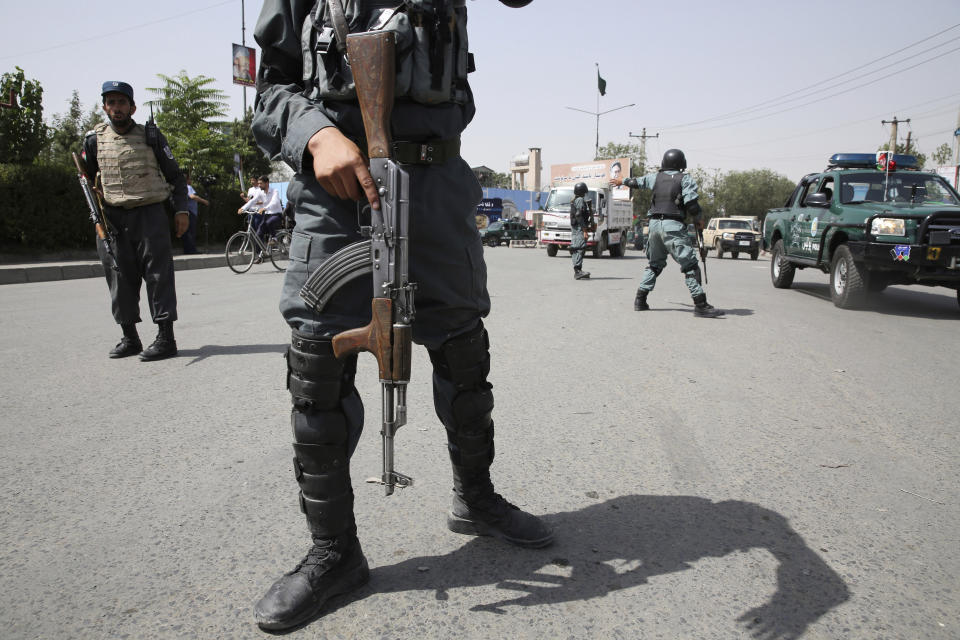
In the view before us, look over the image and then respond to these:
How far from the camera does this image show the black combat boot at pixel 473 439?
6.64 feet

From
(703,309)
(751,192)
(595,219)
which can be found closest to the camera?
(703,309)

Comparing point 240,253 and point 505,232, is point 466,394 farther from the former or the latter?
point 505,232

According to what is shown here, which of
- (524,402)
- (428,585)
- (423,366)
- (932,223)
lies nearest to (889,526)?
(428,585)

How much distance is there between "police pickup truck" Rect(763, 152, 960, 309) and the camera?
7582 millimetres

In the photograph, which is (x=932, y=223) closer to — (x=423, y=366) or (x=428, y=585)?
(x=423, y=366)

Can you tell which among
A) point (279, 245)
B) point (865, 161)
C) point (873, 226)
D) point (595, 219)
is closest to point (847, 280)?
point (873, 226)

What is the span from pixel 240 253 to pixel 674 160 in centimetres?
838

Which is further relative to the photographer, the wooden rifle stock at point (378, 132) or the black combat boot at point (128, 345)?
the black combat boot at point (128, 345)

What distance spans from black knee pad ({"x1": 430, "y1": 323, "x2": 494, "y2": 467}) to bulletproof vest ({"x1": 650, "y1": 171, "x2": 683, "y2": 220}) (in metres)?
5.87

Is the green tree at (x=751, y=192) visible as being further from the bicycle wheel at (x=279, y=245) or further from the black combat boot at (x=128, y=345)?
Answer: the black combat boot at (x=128, y=345)

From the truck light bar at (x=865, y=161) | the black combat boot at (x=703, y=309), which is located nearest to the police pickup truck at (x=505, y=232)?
the truck light bar at (x=865, y=161)

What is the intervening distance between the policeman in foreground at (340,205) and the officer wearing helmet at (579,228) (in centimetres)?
1030

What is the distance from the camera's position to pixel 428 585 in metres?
1.92

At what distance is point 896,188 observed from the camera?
28.7ft
